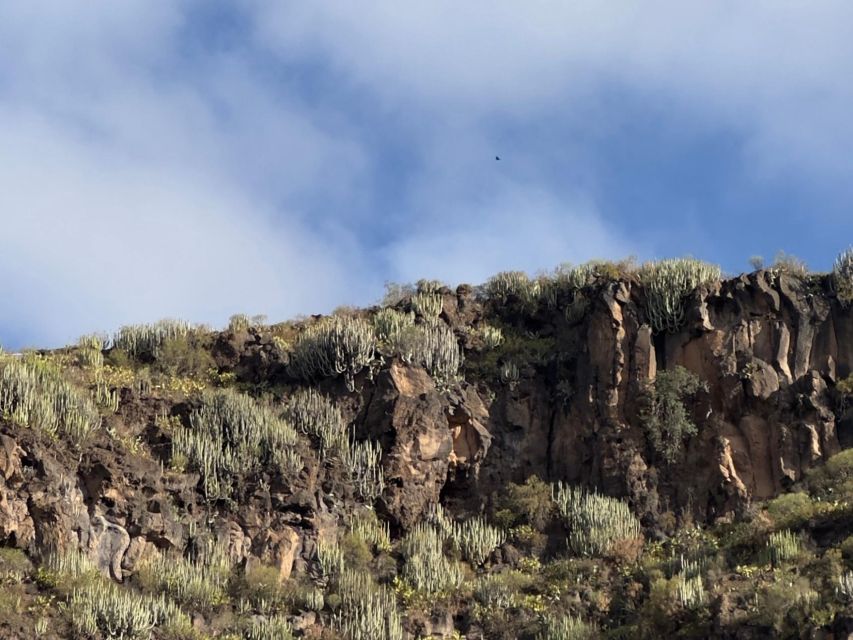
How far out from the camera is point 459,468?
1335 inches

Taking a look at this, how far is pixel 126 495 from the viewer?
29.5 m

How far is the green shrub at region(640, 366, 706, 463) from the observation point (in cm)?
3309

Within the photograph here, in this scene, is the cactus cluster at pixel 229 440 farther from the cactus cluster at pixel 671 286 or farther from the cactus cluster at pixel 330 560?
the cactus cluster at pixel 671 286

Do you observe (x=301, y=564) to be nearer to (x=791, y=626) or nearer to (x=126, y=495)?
(x=126, y=495)

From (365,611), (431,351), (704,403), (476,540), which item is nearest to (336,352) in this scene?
(431,351)

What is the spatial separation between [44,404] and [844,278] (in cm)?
1860

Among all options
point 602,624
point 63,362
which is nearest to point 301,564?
point 602,624

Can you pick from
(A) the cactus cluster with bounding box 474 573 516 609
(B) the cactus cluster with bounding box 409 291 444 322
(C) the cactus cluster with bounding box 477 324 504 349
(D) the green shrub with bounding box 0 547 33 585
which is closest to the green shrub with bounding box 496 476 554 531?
(A) the cactus cluster with bounding box 474 573 516 609

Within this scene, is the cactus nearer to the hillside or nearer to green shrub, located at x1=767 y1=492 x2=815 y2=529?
the hillside

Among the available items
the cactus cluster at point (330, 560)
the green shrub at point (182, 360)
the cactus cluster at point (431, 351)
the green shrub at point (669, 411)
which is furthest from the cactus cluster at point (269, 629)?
the green shrub at point (182, 360)

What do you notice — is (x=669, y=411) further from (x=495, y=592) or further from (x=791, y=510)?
(x=495, y=592)

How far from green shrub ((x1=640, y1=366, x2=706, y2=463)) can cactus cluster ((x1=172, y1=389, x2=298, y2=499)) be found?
7.98m

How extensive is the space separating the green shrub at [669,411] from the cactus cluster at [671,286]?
1.66 m

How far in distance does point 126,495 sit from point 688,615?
36.8ft
